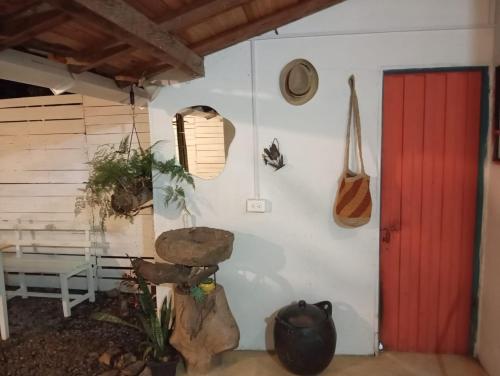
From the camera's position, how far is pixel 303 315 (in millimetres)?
2461

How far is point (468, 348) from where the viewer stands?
2670 mm

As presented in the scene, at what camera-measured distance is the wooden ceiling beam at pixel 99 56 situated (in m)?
1.96

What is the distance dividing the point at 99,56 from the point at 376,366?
2.82 m

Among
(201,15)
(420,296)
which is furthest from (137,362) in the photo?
(201,15)

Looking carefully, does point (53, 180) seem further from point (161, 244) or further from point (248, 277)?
point (248, 277)

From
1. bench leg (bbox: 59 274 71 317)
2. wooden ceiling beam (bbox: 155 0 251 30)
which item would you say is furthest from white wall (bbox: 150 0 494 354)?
bench leg (bbox: 59 274 71 317)

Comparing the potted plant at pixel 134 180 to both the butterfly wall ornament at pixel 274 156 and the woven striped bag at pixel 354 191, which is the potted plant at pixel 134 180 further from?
the woven striped bag at pixel 354 191

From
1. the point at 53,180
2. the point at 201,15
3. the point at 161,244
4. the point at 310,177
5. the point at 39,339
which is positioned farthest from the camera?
the point at 53,180

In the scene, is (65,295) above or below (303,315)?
below

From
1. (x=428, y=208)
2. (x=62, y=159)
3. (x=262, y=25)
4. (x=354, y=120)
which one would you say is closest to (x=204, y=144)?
(x=62, y=159)

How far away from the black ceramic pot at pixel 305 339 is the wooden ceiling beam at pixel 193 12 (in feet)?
6.46

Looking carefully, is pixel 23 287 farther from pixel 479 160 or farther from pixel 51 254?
pixel 479 160

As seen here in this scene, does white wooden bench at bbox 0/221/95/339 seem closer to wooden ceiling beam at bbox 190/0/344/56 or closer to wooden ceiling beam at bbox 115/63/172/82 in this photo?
wooden ceiling beam at bbox 115/63/172/82

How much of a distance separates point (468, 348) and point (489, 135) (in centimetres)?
161
